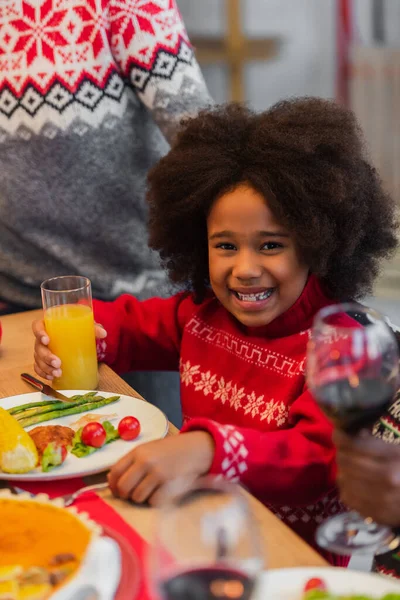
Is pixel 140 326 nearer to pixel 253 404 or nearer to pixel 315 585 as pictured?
pixel 253 404

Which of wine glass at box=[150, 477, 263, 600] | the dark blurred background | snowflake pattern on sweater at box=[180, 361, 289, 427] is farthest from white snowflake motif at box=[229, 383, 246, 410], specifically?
the dark blurred background

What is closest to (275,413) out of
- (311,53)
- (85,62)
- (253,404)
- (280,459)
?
(253,404)

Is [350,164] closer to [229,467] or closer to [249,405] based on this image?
[249,405]

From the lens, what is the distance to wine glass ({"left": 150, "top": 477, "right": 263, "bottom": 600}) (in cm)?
68

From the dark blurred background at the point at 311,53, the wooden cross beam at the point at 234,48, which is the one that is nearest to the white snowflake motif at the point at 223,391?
the dark blurred background at the point at 311,53

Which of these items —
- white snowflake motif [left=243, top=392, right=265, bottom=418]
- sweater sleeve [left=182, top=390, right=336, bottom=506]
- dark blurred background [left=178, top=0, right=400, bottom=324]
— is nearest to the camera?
sweater sleeve [left=182, top=390, right=336, bottom=506]

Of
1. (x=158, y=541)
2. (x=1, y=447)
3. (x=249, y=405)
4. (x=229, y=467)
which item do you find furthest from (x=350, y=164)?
(x=158, y=541)

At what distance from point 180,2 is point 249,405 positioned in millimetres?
3319

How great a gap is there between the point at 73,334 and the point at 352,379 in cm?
67

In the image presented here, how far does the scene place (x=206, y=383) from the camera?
153cm

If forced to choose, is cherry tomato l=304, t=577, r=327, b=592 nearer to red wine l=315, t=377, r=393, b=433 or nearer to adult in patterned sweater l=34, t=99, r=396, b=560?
red wine l=315, t=377, r=393, b=433

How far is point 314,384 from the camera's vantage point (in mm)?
942

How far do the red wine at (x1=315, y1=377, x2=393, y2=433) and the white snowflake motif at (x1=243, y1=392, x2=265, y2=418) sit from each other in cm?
46

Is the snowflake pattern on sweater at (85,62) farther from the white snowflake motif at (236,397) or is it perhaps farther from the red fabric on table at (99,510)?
the red fabric on table at (99,510)
